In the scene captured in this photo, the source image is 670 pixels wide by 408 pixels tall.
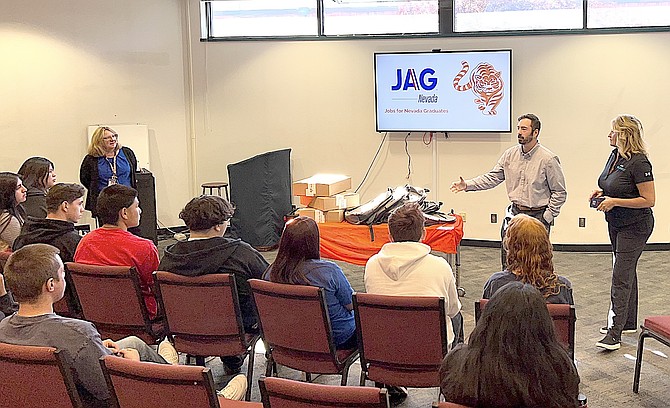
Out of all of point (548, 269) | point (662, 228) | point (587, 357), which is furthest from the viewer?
point (662, 228)

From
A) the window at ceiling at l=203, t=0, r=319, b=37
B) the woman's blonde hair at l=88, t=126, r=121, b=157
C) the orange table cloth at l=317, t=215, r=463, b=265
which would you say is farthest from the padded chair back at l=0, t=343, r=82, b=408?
the window at ceiling at l=203, t=0, r=319, b=37

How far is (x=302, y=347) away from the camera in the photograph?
3.98 meters

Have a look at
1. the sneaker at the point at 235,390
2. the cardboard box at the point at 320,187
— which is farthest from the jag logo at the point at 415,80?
the sneaker at the point at 235,390

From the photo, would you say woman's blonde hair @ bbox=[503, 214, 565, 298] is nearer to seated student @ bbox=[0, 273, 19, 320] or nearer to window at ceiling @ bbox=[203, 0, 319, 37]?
seated student @ bbox=[0, 273, 19, 320]

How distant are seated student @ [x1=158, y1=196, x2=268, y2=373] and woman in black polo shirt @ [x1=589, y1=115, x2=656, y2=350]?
92.9 inches

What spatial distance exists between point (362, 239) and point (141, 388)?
3.56 m

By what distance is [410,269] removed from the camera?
13.3 ft

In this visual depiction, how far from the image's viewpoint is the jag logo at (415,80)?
28.3 ft

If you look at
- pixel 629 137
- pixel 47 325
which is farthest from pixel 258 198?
pixel 47 325

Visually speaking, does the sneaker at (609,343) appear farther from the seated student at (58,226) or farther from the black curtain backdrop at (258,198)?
the black curtain backdrop at (258,198)

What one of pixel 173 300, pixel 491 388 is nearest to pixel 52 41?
pixel 173 300

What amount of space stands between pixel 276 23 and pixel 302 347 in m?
6.18

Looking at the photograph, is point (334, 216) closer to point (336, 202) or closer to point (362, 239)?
point (336, 202)

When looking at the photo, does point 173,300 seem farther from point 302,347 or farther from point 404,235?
point 404,235
